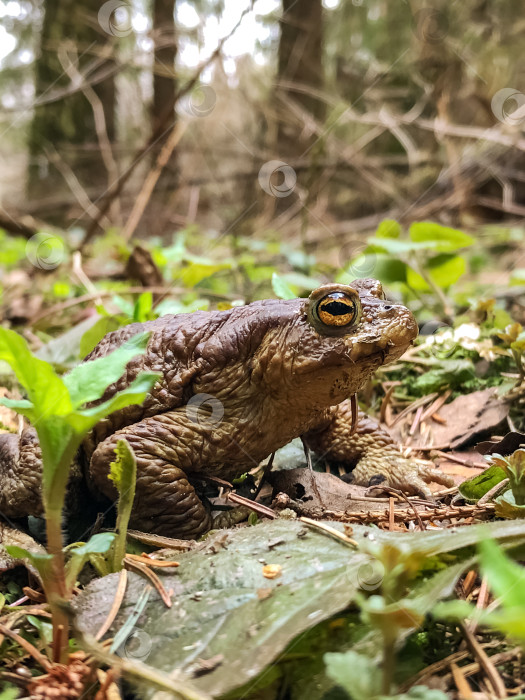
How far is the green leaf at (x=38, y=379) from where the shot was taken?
1.38 m

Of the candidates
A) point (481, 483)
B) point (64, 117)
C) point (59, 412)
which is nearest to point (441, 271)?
point (481, 483)

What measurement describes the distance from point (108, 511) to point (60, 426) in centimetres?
101

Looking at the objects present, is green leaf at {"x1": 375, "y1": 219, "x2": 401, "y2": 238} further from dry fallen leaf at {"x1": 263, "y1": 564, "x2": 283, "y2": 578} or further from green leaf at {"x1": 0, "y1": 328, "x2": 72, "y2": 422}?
green leaf at {"x1": 0, "y1": 328, "x2": 72, "y2": 422}

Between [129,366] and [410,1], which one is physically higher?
[410,1]

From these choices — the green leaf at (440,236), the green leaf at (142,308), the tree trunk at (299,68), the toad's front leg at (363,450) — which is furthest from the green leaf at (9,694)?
the tree trunk at (299,68)

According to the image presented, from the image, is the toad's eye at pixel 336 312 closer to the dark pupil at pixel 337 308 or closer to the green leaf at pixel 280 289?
the dark pupil at pixel 337 308

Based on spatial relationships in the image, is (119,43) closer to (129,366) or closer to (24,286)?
(24,286)

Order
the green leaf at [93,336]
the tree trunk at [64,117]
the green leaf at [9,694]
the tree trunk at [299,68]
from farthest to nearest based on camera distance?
1. the tree trunk at [64,117]
2. the tree trunk at [299,68]
3. the green leaf at [93,336]
4. the green leaf at [9,694]

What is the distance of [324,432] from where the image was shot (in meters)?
2.79

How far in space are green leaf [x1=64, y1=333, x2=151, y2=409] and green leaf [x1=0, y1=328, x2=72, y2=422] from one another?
0.04 metres

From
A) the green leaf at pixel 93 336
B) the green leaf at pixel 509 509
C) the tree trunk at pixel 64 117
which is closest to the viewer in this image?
the green leaf at pixel 509 509

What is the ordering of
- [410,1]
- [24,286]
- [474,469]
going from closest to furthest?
[474,469]
[24,286]
[410,1]

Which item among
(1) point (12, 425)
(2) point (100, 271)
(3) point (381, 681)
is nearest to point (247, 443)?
(3) point (381, 681)

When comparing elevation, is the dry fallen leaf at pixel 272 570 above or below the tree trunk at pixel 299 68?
below
